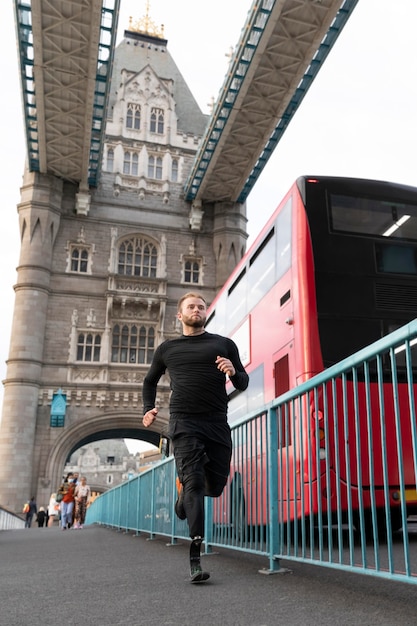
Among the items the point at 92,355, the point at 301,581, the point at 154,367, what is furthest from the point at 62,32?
the point at 301,581

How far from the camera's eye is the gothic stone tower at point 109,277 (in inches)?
993

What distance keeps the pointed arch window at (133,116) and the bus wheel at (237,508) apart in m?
29.3

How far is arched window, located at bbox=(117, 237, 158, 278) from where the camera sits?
2919 cm

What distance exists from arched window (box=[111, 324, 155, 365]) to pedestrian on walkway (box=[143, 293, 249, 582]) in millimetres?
23809

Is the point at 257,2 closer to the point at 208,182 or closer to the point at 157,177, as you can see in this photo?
the point at 208,182

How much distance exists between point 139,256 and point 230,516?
82.8 feet

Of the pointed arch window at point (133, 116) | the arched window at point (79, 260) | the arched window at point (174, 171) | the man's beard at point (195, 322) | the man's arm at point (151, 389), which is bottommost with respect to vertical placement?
the man's arm at point (151, 389)

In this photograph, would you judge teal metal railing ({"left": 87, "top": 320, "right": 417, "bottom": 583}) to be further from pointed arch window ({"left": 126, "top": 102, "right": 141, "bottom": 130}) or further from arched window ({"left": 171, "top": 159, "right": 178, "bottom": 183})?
pointed arch window ({"left": 126, "top": 102, "right": 141, "bottom": 130})

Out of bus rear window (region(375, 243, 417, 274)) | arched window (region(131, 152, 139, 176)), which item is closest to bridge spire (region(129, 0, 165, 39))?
arched window (region(131, 152, 139, 176))

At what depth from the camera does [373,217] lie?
6977mm

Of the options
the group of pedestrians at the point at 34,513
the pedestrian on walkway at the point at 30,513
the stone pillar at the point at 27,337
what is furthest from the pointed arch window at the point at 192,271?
the pedestrian on walkway at the point at 30,513

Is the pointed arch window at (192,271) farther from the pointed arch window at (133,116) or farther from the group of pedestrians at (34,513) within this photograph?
the group of pedestrians at (34,513)

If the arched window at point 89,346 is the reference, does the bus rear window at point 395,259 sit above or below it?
below

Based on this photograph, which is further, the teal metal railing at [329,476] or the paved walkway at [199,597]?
the teal metal railing at [329,476]
